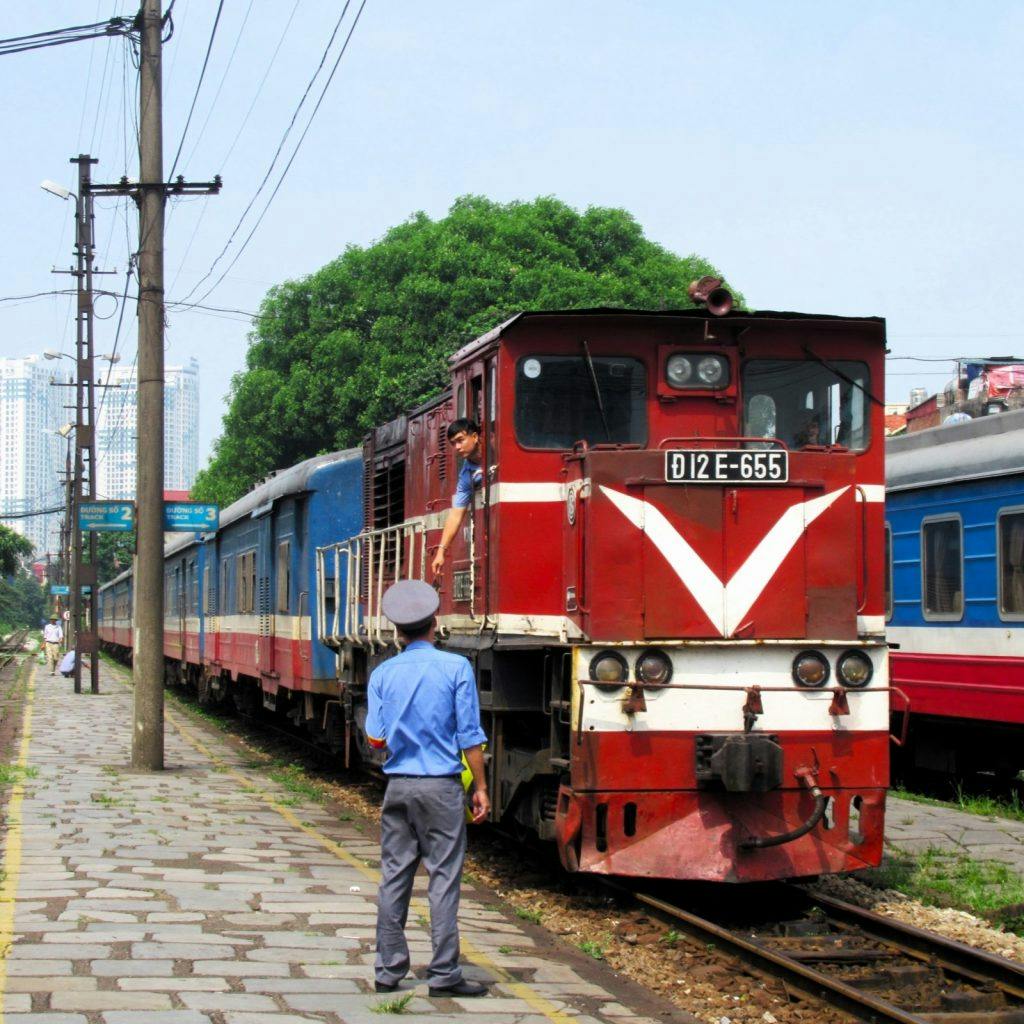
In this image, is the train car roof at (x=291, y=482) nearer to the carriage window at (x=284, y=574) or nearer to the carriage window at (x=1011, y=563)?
the carriage window at (x=284, y=574)

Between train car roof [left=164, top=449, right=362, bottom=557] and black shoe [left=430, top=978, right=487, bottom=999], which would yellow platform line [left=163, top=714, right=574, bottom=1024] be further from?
train car roof [left=164, top=449, right=362, bottom=557]

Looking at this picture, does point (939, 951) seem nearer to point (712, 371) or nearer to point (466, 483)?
point (712, 371)

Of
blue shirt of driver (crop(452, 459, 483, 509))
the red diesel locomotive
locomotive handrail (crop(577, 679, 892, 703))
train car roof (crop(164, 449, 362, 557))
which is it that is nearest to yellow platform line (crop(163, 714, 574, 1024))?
the red diesel locomotive

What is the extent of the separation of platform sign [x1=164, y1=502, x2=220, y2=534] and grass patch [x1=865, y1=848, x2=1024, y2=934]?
30.2ft

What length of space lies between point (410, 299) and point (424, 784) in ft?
95.6

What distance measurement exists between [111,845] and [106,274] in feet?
96.5

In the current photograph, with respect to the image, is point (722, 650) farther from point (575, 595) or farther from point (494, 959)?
point (494, 959)

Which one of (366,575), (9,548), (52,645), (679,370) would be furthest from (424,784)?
(9,548)

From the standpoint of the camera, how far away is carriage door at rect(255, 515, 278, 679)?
1816 cm

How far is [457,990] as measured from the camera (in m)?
6.41

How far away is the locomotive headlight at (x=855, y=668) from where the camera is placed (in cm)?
844

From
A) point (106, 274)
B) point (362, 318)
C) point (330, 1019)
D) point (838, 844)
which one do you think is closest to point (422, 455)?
point (838, 844)

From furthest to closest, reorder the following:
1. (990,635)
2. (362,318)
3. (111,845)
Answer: (362,318) → (990,635) → (111,845)

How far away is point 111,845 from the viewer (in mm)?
10258
